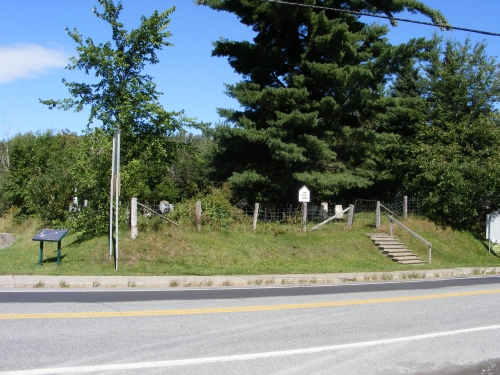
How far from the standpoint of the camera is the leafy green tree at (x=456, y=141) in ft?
88.5

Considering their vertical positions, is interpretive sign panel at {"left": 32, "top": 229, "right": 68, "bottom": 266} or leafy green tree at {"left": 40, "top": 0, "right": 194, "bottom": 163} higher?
leafy green tree at {"left": 40, "top": 0, "right": 194, "bottom": 163}

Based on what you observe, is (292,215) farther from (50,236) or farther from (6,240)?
(6,240)

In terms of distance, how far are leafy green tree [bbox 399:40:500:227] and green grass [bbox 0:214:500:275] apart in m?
3.16

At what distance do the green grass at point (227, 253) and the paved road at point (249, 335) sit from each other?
Result: 190 inches

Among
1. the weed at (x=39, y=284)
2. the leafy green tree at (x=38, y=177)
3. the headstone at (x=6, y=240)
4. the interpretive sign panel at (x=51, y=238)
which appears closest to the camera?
the weed at (x=39, y=284)

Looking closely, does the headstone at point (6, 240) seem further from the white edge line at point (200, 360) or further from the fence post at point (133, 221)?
the white edge line at point (200, 360)

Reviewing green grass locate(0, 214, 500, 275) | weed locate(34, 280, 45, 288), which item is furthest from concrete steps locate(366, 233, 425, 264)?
weed locate(34, 280, 45, 288)

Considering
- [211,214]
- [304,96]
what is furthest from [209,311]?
[304,96]

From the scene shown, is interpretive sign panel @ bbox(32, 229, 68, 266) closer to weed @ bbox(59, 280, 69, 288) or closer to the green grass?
the green grass

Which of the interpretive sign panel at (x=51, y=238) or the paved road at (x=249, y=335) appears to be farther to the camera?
the interpretive sign panel at (x=51, y=238)

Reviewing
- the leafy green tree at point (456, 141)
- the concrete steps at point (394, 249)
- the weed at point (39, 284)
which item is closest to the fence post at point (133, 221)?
the weed at point (39, 284)

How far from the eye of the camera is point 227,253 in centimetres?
1903

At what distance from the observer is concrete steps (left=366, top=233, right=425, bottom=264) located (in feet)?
72.2

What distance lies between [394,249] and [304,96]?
805cm
